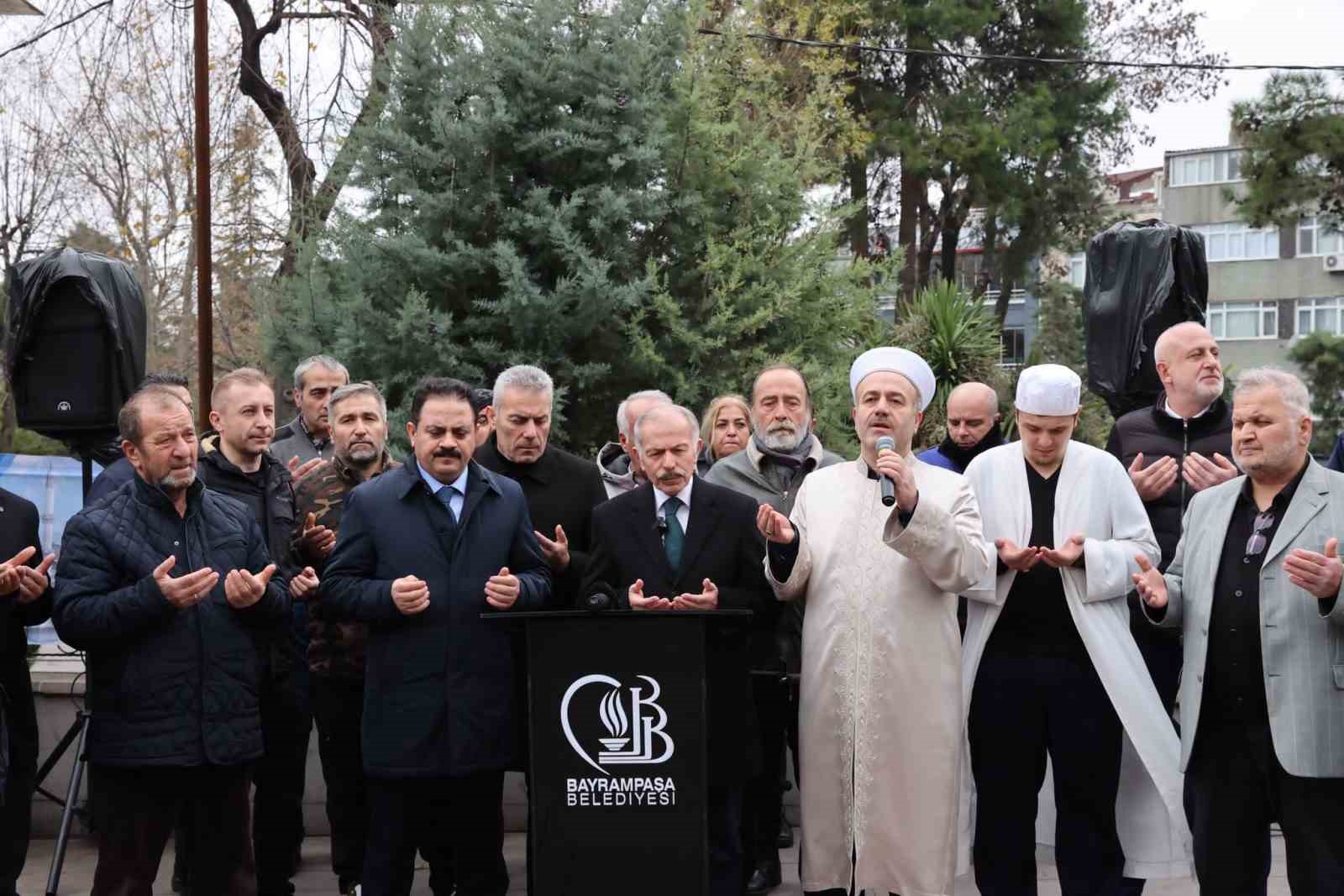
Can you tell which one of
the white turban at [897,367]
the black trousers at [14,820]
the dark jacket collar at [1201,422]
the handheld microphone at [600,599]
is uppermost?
the white turban at [897,367]

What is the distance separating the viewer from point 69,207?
25.7 meters

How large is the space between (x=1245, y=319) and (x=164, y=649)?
55627mm

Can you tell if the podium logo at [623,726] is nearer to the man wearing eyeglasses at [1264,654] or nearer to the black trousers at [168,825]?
the black trousers at [168,825]

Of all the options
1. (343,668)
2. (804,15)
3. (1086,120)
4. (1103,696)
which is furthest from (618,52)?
(1086,120)

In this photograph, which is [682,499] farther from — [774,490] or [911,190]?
[911,190]

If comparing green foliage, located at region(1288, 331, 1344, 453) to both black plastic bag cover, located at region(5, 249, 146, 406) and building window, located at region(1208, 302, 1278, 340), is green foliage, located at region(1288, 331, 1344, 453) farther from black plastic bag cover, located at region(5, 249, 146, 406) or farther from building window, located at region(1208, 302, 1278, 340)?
building window, located at region(1208, 302, 1278, 340)

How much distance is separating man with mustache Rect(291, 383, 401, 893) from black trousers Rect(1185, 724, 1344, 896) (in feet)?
10.1

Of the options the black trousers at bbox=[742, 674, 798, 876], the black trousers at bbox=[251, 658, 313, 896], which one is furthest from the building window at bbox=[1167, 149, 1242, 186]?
the black trousers at bbox=[251, 658, 313, 896]

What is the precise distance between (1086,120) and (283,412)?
769 inches

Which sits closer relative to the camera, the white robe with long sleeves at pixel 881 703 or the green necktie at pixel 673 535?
the white robe with long sleeves at pixel 881 703

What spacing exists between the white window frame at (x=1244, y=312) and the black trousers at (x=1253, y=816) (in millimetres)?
51769

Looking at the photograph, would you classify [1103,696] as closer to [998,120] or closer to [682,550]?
[682,550]

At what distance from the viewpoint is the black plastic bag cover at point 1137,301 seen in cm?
710

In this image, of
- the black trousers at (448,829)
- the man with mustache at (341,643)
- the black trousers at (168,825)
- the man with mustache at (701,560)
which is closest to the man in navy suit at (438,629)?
the black trousers at (448,829)
